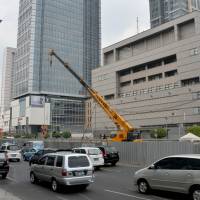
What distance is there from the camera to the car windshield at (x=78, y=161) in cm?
1262

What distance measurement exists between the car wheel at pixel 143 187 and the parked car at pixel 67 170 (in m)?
2.13

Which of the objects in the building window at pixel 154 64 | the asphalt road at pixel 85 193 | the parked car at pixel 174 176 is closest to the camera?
the parked car at pixel 174 176

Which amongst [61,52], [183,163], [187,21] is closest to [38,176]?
[183,163]

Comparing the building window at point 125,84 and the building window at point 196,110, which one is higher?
the building window at point 125,84

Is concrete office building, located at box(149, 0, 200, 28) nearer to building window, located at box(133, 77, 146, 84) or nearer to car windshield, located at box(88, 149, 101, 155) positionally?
building window, located at box(133, 77, 146, 84)

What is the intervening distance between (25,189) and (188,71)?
205 ft

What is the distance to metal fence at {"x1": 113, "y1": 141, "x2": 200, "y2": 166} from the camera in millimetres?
22375

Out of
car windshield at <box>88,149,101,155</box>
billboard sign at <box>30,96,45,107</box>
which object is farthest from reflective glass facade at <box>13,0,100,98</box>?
car windshield at <box>88,149,101,155</box>

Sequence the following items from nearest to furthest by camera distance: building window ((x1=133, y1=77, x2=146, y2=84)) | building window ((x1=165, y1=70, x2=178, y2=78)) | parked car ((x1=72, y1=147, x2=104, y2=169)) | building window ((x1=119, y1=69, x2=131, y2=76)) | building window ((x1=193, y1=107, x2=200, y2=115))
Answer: parked car ((x1=72, y1=147, x2=104, y2=169)) → building window ((x1=193, y1=107, x2=200, y2=115)) → building window ((x1=165, y1=70, x2=178, y2=78)) → building window ((x1=133, y1=77, x2=146, y2=84)) → building window ((x1=119, y1=69, x2=131, y2=76))

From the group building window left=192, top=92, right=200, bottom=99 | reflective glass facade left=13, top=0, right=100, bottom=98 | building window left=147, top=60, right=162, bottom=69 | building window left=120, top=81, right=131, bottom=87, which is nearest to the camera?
building window left=192, top=92, right=200, bottom=99

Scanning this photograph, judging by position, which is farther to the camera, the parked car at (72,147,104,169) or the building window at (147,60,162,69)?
the building window at (147,60,162,69)

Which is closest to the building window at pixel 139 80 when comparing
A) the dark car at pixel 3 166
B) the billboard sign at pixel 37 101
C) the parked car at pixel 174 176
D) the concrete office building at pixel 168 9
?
the billboard sign at pixel 37 101

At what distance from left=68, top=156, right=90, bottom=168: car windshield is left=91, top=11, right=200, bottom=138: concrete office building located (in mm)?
54534

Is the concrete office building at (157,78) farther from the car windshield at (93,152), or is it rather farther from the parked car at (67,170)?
the parked car at (67,170)
